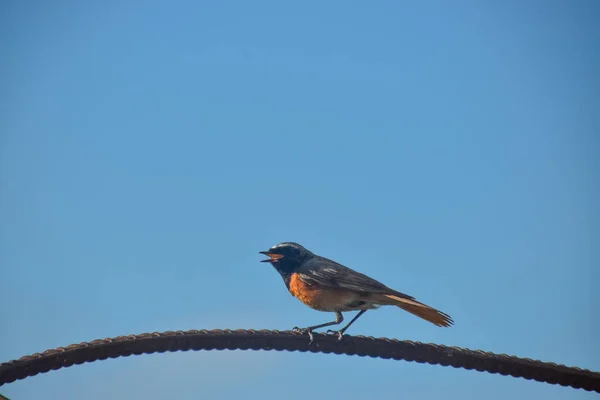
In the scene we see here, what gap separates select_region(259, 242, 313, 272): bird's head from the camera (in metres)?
9.11

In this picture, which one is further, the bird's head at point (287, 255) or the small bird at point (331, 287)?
the bird's head at point (287, 255)

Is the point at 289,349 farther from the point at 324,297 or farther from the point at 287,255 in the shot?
the point at 287,255

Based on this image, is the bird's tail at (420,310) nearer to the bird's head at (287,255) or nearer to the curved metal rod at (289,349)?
the bird's head at (287,255)

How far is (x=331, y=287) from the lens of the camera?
8328 millimetres

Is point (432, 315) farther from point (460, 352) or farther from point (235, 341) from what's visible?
point (235, 341)

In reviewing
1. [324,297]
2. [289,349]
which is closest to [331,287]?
[324,297]

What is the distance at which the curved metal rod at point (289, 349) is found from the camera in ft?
12.7

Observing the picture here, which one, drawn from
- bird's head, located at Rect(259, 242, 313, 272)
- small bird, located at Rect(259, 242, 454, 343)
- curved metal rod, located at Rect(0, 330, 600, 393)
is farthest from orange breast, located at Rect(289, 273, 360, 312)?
curved metal rod, located at Rect(0, 330, 600, 393)

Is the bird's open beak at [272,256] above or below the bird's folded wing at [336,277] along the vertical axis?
above

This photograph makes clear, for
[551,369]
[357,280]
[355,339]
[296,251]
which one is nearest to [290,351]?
[355,339]

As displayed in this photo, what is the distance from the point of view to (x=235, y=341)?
4.43m

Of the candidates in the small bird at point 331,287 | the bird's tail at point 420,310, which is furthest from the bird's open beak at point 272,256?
the bird's tail at point 420,310

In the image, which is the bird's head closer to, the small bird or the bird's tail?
the small bird

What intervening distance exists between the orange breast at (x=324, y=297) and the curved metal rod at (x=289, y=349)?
120 inches
